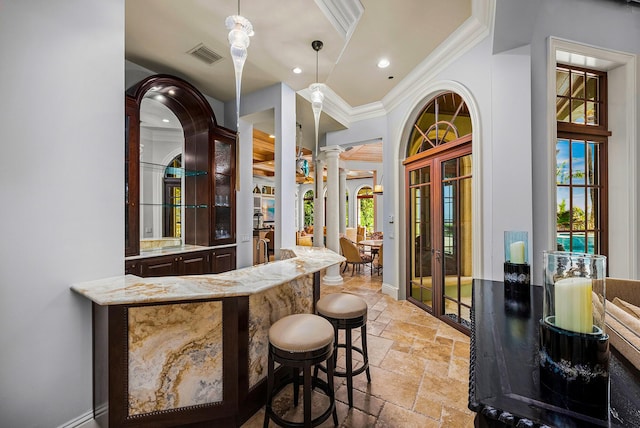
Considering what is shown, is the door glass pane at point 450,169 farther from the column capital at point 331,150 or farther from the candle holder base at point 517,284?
the column capital at point 331,150

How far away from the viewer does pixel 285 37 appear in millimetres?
2311

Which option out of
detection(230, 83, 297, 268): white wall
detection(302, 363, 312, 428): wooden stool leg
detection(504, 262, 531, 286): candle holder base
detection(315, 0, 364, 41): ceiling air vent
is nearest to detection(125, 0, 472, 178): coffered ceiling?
detection(315, 0, 364, 41): ceiling air vent

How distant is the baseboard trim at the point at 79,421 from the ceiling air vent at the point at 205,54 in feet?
9.95

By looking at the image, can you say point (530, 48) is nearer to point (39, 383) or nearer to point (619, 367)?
point (619, 367)

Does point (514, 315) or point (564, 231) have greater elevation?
point (564, 231)

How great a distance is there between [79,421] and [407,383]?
7.27 ft

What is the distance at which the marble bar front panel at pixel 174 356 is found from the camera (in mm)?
1462

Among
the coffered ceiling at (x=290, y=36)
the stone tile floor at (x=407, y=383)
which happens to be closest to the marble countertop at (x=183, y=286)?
the stone tile floor at (x=407, y=383)

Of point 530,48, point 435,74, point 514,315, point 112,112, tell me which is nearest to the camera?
point 514,315

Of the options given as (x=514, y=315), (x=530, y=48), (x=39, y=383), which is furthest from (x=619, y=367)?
(x=39, y=383)

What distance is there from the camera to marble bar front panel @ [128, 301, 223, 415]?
146 centimetres

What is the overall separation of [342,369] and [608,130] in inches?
136

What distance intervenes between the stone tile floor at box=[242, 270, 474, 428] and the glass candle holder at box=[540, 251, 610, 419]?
1.33 metres

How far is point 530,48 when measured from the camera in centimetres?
218
